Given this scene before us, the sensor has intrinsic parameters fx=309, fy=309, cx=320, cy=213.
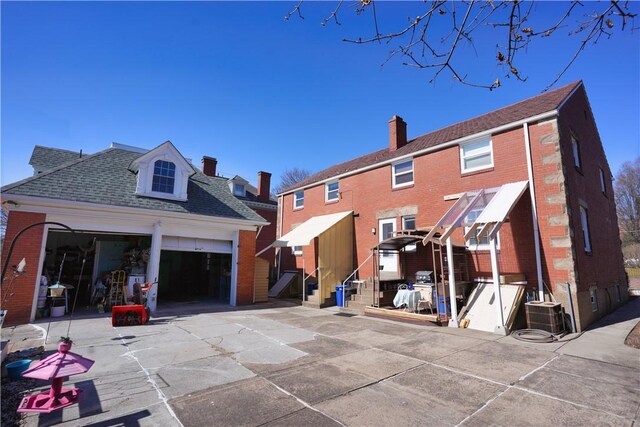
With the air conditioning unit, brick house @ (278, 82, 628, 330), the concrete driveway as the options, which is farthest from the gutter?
the concrete driveway

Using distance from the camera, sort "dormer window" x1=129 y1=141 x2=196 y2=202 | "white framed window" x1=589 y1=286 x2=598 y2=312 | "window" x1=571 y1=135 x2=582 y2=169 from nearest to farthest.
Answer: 1. "white framed window" x1=589 y1=286 x2=598 y2=312
2. "window" x1=571 y1=135 x2=582 y2=169
3. "dormer window" x1=129 y1=141 x2=196 y2=202

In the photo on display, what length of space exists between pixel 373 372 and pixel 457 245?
7400 mm

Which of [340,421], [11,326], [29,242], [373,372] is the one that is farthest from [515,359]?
[29,242]

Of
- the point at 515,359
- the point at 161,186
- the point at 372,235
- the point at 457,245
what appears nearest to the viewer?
the point at 515,359

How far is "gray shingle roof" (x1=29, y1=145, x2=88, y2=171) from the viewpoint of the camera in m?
15.6

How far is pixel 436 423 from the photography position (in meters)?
4.06

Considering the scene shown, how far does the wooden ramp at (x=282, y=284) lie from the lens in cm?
1883

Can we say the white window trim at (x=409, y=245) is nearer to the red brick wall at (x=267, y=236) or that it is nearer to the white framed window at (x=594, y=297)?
the white framed window at (x=594, y=297)

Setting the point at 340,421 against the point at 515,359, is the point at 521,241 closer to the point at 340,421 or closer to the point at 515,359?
the point at 515,359

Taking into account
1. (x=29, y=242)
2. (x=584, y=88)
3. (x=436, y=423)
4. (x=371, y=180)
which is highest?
(x=584, y=88)

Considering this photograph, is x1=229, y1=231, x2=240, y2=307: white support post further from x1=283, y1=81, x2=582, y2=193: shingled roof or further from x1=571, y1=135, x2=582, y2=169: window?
x1=571, y1=135, x2=582, y2=169: window

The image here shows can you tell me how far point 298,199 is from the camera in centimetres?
2239

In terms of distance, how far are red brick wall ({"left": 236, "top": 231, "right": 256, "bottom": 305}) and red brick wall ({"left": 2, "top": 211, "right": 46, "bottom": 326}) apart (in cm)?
748

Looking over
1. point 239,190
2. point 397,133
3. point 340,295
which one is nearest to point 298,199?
point 239,190
